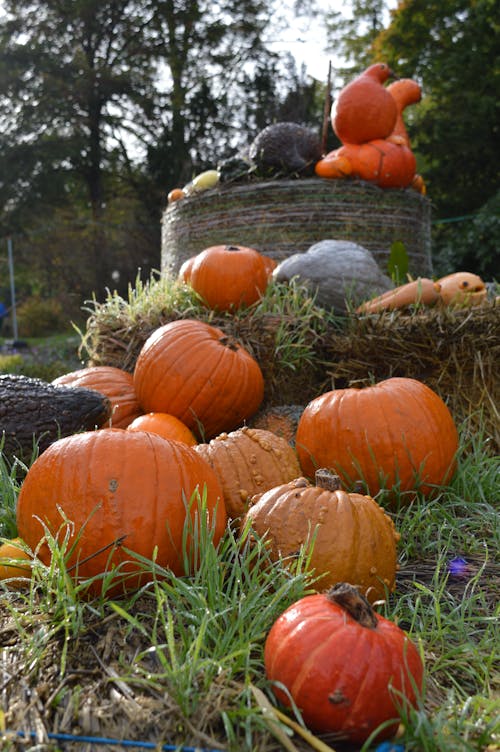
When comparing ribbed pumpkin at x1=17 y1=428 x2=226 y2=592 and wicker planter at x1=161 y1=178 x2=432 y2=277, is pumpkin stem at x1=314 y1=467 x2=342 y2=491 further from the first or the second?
wicker planter at x1=161 y1=178 x2=432 y2=277

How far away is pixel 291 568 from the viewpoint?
5.71 feet

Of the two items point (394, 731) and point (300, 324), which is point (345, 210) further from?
point (394, 731)

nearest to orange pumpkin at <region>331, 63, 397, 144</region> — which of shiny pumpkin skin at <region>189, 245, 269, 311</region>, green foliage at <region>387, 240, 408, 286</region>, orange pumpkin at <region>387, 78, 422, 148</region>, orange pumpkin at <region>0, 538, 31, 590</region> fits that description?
orange pumpkin at <region>387, 78, 422, 148</region>

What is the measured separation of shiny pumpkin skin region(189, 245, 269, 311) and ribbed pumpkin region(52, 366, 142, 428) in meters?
0.80

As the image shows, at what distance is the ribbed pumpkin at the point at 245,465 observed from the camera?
2363 mm

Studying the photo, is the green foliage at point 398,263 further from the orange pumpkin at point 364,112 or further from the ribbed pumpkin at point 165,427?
the ribbed pumpkin at point 165,427

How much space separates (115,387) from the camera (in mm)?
3713

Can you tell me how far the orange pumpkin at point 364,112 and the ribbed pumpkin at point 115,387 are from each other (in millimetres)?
3615

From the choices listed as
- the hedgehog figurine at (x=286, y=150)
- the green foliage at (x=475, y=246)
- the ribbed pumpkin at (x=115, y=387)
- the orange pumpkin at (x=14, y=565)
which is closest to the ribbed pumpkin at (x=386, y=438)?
the ribbed pumpkin at (x=115, y=387)

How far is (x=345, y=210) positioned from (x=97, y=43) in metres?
17.3

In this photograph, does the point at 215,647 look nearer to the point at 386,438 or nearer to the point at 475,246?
the point at 386,438

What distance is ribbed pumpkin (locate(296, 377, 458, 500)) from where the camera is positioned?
272 cm

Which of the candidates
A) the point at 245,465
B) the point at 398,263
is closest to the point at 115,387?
the point at 245,465

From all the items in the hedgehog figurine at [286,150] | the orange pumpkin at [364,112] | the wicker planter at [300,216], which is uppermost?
the orange pumpkin at [364,112]
